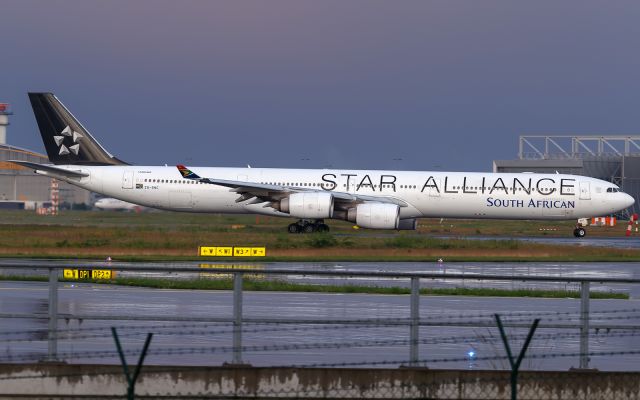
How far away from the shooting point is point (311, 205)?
139 ft

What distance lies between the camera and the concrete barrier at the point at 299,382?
404 inches

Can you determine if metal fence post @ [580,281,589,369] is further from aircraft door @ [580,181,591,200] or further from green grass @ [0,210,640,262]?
aircraft door @ [580,181,591,200]

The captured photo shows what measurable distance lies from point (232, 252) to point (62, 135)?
1873cm

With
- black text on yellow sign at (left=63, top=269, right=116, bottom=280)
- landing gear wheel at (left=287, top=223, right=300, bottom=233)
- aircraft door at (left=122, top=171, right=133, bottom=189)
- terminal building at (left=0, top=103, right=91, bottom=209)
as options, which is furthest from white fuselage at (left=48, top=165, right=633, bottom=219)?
terminal building at (left=0, top=103, right=91, bottom=209)

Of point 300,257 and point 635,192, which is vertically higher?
point 635,192

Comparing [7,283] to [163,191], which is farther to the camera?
[163,191]

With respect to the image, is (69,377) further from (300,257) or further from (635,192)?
(635,192)

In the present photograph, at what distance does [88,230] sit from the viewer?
42.6 metres

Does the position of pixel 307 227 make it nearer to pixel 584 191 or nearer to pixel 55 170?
pixel 55 170

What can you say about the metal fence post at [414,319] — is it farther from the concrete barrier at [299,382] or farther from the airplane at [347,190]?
the airplane at [347,190]

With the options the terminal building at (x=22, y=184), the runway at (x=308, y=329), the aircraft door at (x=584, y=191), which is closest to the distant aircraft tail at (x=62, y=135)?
the aircraft door at (x=584, y=191)

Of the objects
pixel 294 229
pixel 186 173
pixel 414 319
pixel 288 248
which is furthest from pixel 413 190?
pixel 414 319

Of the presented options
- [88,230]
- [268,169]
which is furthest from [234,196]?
[88,230]

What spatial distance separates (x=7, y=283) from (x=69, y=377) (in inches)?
493
